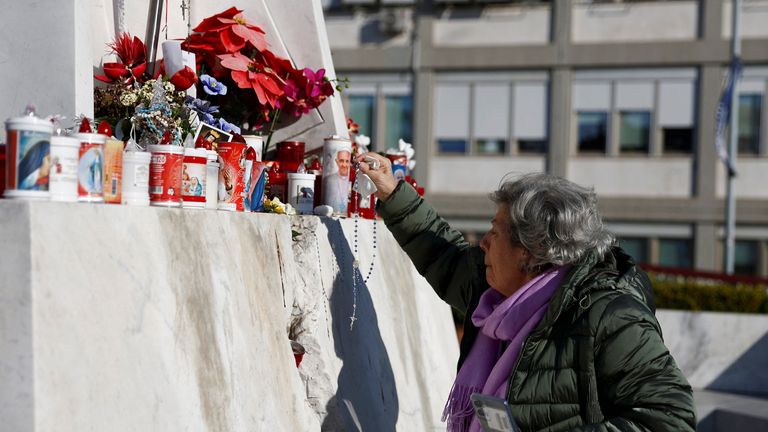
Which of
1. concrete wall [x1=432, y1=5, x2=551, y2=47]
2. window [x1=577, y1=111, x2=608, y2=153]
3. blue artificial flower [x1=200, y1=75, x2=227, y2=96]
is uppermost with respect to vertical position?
concrete wall [x1=432, y1=5, x2=551, y2=47]

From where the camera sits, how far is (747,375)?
980 cm

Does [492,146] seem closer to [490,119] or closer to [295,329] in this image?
[490,119]

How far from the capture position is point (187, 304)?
9.04 ft

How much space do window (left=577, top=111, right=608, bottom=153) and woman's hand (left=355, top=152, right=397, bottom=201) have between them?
771 inches

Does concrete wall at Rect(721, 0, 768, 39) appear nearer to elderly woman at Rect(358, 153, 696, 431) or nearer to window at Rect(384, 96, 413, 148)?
window at Rect(384, 96, 413, 148)

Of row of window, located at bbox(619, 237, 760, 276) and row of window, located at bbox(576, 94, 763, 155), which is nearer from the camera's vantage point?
row of window, located at bbox(619, 237, 760, 276)

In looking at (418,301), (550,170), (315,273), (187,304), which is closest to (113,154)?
(187,304)

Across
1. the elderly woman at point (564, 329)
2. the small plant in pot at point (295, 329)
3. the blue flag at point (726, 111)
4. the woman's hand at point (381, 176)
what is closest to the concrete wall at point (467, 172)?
the blue flag at point (726, 111)

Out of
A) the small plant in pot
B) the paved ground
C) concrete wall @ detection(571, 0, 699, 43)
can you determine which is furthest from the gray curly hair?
concrete wall @ detection(571, 0, 699, 43)

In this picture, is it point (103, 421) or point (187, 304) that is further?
point (187, 304)

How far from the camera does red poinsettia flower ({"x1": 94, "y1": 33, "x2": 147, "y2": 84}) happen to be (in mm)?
3752

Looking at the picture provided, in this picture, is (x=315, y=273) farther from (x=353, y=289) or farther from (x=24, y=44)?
(x=24, y=44)

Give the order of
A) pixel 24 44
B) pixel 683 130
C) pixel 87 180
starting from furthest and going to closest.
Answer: pixel 683 130 → pixel 24 44 → pixel 87 180

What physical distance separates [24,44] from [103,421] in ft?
4.13
